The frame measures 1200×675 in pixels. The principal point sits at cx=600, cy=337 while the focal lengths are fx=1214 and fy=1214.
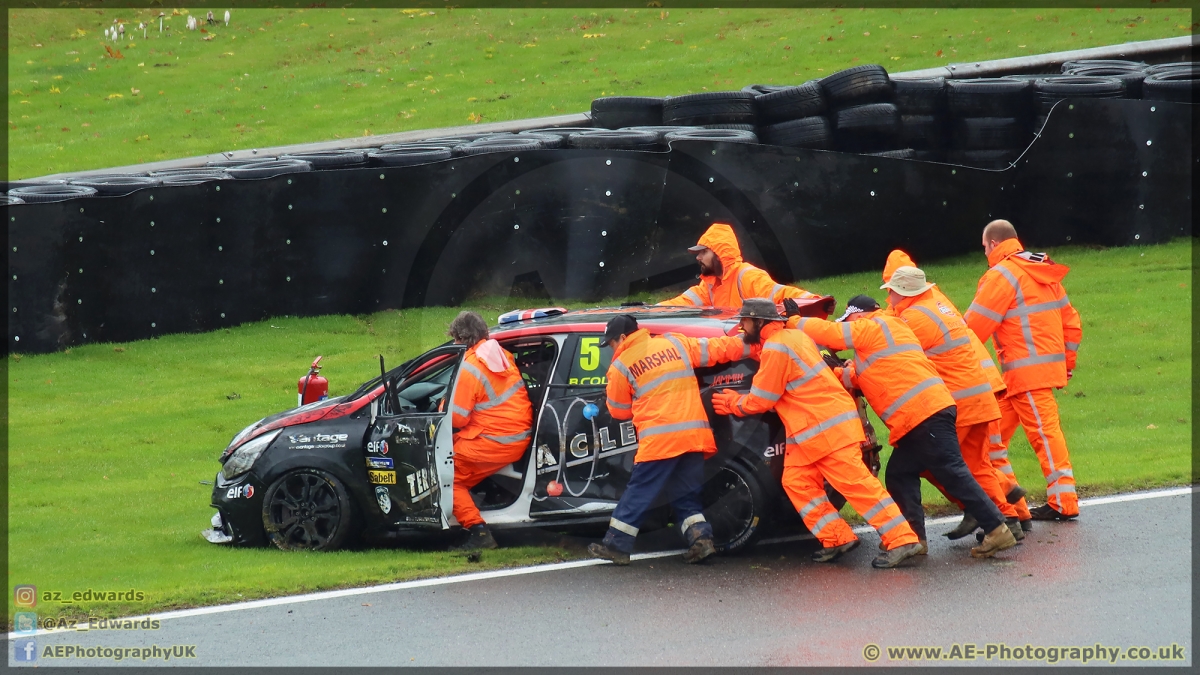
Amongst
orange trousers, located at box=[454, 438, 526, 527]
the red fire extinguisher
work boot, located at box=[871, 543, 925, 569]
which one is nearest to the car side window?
orange trousers, located at box=[454, 438, 526, 527]

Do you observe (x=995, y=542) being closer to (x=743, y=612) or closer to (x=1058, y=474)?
(x=1058, y=474)

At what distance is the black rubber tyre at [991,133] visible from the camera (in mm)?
16406

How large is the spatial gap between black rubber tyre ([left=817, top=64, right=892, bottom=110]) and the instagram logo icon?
11860mm

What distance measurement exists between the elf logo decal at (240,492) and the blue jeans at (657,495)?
8.47ft

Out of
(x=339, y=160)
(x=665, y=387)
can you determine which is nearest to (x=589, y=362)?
(x=665, y=387)

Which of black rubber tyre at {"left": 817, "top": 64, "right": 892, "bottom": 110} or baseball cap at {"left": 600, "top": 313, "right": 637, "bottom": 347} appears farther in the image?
black rubber tyre at {"left": 817, "top": 64, "right": 892, "bottom": 110}

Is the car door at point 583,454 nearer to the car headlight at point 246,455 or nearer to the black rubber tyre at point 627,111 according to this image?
the car headlight at point 246,455

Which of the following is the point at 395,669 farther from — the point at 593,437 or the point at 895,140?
the point at 895,140

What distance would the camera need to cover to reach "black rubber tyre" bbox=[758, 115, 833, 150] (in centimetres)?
1630

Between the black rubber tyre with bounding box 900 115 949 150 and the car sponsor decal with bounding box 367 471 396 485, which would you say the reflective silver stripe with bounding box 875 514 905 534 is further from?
the black rubber tyre with bounding box 900 115 949 150

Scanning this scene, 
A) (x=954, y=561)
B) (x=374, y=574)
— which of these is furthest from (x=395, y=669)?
(x=954, y=561)

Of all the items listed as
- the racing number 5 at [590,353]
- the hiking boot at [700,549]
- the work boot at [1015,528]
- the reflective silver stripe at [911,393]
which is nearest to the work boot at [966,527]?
the work boot at [1015,528]

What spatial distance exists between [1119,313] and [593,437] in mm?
8049

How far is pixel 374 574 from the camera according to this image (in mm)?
7926
